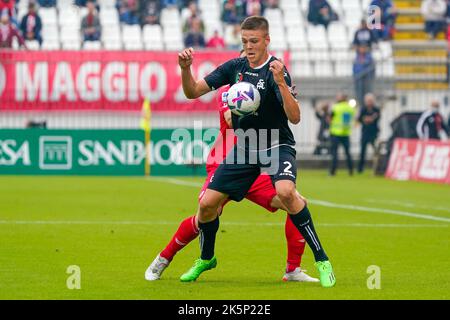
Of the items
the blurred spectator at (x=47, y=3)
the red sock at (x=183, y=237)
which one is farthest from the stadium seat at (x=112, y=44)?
the red sock at (x=183, y=237)

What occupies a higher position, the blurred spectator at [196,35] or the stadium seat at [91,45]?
the blurred spectator at [196,35]

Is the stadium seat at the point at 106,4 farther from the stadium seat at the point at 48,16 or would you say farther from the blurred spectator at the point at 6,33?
the blurred spectator at the point at 6,33

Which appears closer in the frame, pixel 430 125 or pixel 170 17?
pixel 430 125

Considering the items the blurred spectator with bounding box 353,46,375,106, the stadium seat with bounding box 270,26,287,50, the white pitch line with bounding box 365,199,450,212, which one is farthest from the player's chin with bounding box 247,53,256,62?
the stadium seat with bounding box 270,26,287,50

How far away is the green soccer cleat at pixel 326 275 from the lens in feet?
32.6

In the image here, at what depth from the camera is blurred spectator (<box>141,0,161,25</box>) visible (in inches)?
1378

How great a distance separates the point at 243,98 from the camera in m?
10.0

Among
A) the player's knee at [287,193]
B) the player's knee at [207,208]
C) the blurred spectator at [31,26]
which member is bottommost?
the player's knee at [207,208]

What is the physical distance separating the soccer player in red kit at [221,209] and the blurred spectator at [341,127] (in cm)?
1995

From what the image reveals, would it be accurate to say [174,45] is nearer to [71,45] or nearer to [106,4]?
[106,4]

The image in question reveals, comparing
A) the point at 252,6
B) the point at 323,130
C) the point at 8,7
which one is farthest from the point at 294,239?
the point at 252,6

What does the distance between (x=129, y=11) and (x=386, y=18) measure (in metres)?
7.93

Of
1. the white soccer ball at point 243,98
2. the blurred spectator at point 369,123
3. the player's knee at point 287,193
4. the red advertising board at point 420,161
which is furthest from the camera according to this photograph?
the blurred spectator at point 369,123

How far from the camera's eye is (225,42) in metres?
34.9
